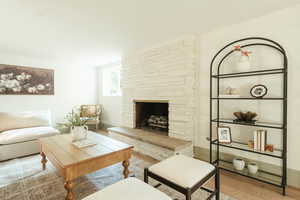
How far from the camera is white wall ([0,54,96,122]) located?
11.9 feet

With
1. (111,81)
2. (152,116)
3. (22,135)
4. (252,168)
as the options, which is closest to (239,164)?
(252,168)

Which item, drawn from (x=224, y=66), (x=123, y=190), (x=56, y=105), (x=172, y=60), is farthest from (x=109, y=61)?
(x=123, y=190)

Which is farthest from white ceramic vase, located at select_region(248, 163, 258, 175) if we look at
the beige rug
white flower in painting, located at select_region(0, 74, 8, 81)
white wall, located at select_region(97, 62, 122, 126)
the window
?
white flower in painting, located at select_region(0, 74, 8, 81)

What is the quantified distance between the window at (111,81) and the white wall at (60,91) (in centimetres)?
47

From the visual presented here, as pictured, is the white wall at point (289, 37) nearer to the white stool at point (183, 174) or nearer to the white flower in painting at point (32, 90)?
the white stool at point (183, 174)

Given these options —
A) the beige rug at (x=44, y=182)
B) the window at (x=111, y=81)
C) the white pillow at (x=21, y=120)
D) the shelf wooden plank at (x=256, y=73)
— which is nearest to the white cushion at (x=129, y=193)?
the beige rug at (x=44, y=182)

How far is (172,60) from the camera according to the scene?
110 inches

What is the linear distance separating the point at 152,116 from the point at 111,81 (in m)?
2.07

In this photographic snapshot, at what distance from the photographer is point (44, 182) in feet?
6.11

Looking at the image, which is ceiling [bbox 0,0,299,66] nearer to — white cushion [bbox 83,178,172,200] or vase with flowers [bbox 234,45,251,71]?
vase with flowers [bbox 234,45,251,71]

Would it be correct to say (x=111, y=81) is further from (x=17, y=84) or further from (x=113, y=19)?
(x=113, y=19)

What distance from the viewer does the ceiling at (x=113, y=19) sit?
1.72m

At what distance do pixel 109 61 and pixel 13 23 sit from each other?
237 centimetres

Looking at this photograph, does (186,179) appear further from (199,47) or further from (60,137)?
(199,47)
